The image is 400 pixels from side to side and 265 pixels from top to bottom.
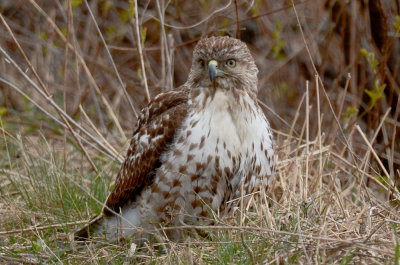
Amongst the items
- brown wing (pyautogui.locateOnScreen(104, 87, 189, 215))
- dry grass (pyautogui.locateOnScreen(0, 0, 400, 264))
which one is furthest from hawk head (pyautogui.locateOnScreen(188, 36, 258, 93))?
dry grass (pyautogui.locateOnScreen(0, 0, 400, 264))

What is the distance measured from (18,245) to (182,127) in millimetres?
1179

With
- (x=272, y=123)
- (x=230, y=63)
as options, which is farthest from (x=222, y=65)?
(x=272, y=123)

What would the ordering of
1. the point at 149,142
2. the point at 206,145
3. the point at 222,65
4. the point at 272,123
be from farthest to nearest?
the point at 272,123, the point at 149,142, the point at 222,65, the point at 206,145

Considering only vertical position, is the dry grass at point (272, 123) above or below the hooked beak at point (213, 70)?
below

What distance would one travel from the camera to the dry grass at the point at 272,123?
12.2ft

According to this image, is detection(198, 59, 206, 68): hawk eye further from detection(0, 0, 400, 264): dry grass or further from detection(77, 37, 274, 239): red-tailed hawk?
detection(0, 0, 400, 264): dry grass

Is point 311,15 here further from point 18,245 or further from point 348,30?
point 18,245

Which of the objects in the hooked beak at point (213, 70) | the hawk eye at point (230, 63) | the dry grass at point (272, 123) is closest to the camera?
the dry grass at point (272, 123)

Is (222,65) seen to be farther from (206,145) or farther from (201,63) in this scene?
(206,145)

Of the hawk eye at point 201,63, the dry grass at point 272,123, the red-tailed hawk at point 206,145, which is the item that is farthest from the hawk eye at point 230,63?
the dry grass at point 272,123

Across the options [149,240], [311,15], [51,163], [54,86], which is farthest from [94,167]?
[311,15]

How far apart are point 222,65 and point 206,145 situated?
47 cm

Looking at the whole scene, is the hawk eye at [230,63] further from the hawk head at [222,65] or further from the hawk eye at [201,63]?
the hawk eye at [201,63]

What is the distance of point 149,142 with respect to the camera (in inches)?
167
